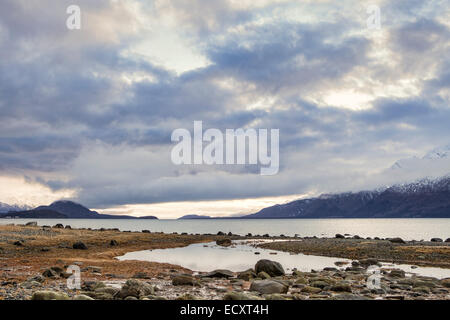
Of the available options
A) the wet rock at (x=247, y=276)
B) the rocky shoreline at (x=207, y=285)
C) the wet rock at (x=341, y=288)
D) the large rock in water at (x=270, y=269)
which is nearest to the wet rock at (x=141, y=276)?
Answer: the rocky shoreline at (x=207, y=285)

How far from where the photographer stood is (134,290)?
2053 centimetres

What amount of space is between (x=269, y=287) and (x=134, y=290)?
27.6 feet

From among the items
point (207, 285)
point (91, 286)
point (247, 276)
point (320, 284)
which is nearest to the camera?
point (91, 286)

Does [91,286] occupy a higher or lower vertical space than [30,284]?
lower

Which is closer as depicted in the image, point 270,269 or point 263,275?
point 263,275

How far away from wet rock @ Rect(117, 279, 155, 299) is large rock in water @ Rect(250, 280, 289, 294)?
6.62 metres

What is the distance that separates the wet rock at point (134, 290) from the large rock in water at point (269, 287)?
260 inches

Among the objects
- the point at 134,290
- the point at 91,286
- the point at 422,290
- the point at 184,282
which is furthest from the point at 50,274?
the point at 422,290

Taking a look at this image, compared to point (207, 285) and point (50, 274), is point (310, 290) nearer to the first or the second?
point (207, 285)

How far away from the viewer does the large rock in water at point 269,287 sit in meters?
22.8

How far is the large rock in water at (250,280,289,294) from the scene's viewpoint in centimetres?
2277

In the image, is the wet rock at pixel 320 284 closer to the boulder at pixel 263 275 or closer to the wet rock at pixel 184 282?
the boulder at pixel 263 275
